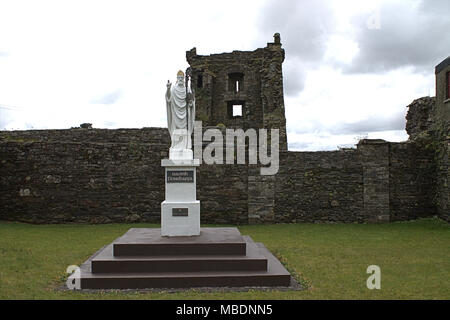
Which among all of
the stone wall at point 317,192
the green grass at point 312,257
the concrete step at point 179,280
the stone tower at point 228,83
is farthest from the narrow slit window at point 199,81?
the concrete step at point 179,280

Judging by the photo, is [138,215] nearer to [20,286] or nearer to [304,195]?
[304,195]

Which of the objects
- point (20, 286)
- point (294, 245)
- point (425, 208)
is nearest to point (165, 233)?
point (20, 286)

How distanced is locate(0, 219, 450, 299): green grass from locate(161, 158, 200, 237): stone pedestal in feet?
6.30

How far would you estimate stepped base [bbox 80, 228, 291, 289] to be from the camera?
22.7ft

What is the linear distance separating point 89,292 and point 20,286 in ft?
3.53

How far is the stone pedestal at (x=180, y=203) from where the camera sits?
8.62m

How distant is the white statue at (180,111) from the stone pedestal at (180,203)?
0.45 meters

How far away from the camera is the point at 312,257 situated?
29.9ft

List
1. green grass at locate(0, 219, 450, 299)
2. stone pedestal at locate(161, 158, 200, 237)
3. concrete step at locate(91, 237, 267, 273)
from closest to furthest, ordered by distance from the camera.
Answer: green grass at locate(0, 219, 450, 299) < concrete step at locate(91, 237, 267, 273) < stone pedestal at locate(161, 158, 200, 237)

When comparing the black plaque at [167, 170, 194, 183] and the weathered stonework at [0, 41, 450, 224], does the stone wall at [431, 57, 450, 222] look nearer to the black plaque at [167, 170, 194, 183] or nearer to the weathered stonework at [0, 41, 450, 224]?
the weathered stonework at [0, 41, 450, 224]

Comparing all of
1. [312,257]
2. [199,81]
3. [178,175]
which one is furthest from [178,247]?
[199,81]

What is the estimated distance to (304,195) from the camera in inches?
563

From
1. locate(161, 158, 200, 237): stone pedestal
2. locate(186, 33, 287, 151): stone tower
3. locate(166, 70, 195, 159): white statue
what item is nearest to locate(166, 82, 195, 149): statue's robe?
locate(166, 70, 195, 159): white statue

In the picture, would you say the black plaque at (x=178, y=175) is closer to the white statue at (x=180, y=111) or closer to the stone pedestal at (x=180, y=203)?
the stone pedestal at (x=180, y=203)
